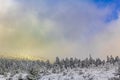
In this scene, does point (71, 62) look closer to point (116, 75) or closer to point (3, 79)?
point (3, 79)

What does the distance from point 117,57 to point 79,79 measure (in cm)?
6850

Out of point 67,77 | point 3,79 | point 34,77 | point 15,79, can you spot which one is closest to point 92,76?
point 67,77

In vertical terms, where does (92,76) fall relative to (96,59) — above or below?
below

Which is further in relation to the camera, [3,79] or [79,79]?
[3,79]

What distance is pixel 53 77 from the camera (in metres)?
104

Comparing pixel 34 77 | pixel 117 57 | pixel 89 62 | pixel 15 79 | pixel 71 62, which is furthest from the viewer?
pixel 71 62

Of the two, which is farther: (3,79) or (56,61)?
(56,61)

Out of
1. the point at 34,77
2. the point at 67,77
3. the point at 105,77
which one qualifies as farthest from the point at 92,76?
the point at 34,77

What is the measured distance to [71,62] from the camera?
179625mm

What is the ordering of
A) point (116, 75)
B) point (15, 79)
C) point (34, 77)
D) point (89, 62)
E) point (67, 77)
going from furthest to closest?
1. point (89, 62)
2. point (15, 79)
3. point (67, 77)
4. point (116, 75)
5. point (34, 77)

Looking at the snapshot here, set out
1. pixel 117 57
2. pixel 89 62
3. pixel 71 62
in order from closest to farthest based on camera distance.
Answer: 1. pixel 117 57
2. pixel 89 62
3. pixel 71 62

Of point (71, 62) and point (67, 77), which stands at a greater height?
point (71, 62)

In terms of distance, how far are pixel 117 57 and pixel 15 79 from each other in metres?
66.0

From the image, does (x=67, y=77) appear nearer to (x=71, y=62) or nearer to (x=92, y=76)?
(x=92, y=76)
